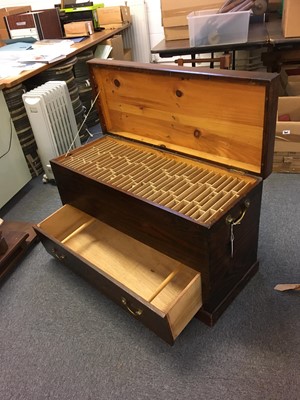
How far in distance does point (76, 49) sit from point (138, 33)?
4.17 ft

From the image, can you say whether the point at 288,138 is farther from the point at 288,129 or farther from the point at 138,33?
the point at 138,33

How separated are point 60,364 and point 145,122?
96 cm

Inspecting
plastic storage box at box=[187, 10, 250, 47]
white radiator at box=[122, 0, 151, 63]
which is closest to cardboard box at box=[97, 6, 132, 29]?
white radiator at box=[122, 0, 151, 63]

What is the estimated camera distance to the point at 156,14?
332cm

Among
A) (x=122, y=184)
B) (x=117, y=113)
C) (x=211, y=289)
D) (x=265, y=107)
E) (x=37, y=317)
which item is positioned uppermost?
(x=265, y=107)

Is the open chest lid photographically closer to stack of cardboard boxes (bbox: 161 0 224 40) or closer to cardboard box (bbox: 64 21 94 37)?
stack of cardboard boxes (bbox: 161 0 224 40)

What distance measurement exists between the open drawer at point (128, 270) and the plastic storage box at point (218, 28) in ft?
4.64

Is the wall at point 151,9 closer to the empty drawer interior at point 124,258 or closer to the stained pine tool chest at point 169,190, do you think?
the stained pine tool chest at point 169,190

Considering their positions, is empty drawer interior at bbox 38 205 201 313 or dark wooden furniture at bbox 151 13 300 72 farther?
dark wooden furniture at bbox 151 13 300 72

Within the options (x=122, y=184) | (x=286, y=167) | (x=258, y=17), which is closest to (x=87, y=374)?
(x=122, y=184)

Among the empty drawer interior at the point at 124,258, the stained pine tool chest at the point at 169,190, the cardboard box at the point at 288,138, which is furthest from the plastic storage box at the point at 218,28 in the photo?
the empty drawer interior at the point at 124,258

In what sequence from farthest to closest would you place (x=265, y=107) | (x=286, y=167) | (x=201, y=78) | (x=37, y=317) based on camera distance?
(x=286, y=167) < (x=37, y=317) < (x=201, y=78) < (x=265, y=107)

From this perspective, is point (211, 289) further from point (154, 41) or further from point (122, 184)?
point (154, 41)

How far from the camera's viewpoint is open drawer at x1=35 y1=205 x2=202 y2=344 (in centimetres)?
100
